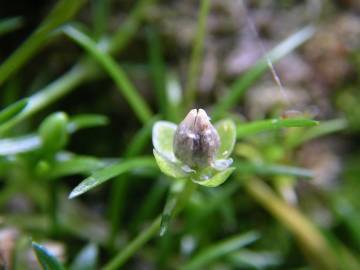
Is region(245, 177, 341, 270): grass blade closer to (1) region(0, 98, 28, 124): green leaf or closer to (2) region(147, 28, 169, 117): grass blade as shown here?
(2) region(147, 28, 169, 117): grass blade

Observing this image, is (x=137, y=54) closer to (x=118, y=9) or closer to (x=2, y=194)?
(x=118, y=9)

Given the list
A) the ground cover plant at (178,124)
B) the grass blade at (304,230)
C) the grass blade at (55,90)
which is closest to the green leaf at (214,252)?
the ground cover plant at (178,124)

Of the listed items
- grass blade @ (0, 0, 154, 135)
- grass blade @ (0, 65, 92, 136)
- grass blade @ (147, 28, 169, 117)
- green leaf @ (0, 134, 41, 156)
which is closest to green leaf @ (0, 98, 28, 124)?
green leaf @ (0, 134, 41, 156)

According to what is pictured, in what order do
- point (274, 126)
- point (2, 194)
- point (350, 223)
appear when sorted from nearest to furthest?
point (274, 126)
point (2, 194)
point (350, 223)

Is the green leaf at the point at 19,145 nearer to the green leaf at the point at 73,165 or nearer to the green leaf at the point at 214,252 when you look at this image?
the green leaf at the point at 73,165

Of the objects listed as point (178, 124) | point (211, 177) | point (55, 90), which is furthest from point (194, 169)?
point (55, 90)

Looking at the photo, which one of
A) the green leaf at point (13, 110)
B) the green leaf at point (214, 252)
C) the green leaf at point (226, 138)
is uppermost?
the green leaf at point (13, 110)

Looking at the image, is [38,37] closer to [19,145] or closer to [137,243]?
[19,145]

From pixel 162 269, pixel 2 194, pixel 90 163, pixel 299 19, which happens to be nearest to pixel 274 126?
pixel 90 163
